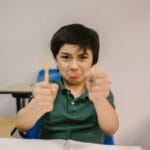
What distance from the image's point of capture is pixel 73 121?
104 cm

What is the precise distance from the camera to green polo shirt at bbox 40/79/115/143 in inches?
40.7

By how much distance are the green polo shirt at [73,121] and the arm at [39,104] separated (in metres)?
0.12

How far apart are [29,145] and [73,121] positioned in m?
0.25

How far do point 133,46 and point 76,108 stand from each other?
4.37 feet

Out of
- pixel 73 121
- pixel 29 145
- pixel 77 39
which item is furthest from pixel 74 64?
pixel 29 145

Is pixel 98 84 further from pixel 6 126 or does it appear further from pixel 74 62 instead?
pixel 6 126

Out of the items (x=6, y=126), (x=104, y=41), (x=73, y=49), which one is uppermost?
(x=73, y=49)

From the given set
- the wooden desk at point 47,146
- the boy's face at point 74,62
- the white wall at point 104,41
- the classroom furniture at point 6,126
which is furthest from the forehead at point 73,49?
the white wall at point 104,41

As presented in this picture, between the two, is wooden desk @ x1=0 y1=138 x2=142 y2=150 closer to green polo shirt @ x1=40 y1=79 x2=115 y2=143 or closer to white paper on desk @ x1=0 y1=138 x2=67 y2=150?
white paper on desk @ x1=0 y1=138 x2=67 y2=150

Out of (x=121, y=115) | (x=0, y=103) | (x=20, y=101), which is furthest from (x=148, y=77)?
(x=0, y=103)

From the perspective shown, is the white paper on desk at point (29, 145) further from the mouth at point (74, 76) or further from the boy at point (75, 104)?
the mouth at point (74, 76)

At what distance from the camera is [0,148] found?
807 mm

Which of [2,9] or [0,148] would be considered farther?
[2,9]

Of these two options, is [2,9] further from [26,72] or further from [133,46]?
[133,46]
